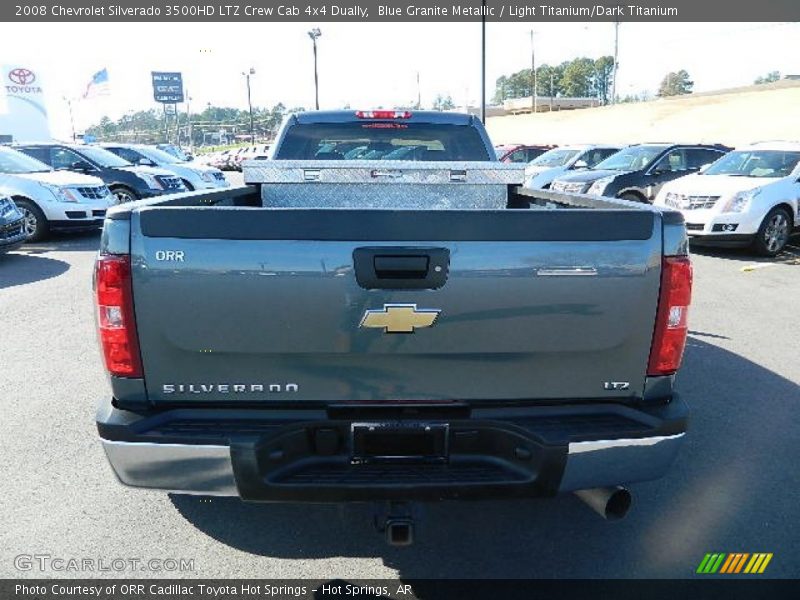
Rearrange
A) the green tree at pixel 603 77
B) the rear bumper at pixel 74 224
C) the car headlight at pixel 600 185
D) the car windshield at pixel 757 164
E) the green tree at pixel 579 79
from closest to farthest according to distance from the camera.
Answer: the car windshield at pixel 757 164 < the rear bumper at pixel 74 224 < the car headlight at pixel 600 185 < the green tree at pixel 579 79 < the green tree at pixel 603 77

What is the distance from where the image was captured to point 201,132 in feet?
423

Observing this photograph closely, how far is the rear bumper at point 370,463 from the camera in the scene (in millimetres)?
2193

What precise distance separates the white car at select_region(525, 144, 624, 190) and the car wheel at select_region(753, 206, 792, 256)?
19.5ft

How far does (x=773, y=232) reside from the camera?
9.85m

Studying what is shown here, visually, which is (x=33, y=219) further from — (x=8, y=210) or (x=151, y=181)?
(x=151, y=181)

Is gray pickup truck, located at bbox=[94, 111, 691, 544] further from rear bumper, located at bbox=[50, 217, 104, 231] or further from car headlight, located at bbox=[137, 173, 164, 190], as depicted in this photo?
car headlight, located at bbox=[137, 173, 164, 190]

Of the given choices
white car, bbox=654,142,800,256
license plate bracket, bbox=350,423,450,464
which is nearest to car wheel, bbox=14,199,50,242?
white car, bbox=654,142,800,256

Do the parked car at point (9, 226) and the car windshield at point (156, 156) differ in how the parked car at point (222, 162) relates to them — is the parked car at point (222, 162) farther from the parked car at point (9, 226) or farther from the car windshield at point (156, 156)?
the parked car at point (9, 226)

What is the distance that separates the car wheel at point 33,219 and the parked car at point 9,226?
1825 millimetres

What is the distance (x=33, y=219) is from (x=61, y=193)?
0.70 m

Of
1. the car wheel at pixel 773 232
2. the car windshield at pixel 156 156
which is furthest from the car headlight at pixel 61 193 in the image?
the car wheel at pixel 773 232

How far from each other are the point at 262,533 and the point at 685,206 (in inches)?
364

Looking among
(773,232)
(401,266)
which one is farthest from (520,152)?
(401,266)

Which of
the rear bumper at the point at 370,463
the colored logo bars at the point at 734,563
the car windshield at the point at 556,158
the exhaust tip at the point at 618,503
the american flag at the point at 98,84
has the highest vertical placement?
the american flag at the point at 98,84
